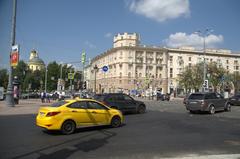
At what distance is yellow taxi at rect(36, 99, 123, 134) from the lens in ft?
41.4

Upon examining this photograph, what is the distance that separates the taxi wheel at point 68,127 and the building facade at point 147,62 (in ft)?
342

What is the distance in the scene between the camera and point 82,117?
44.4 feet

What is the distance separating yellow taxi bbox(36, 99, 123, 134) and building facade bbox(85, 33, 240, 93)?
10286cm

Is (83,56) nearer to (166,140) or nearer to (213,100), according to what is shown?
(213,100)

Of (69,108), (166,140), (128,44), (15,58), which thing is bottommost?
(166,140)

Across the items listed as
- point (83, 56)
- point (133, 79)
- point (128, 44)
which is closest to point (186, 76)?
point (133, 79)

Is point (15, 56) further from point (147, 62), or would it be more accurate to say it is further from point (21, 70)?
→ point (147, 62)

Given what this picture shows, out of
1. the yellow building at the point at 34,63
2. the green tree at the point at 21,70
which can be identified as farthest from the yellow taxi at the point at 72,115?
the yellow building at the point at 34,63

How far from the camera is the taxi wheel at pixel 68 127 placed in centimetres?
1285

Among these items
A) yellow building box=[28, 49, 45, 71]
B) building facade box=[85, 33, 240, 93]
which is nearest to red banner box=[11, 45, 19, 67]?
building facade box=[85, 33, 240, 93]

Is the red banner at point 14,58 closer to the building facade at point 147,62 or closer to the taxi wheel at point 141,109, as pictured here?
the taxi wheel at point 141,109

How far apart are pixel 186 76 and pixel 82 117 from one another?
250 ft

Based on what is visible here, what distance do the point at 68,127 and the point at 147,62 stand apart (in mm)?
114804

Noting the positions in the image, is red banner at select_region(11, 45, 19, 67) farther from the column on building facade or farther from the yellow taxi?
the column on building facade
